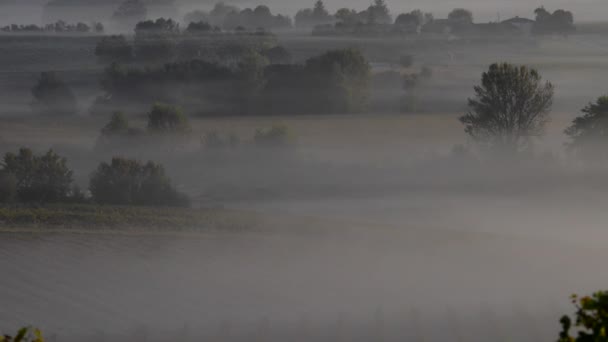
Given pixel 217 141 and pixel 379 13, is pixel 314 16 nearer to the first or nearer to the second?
pixel 379 13

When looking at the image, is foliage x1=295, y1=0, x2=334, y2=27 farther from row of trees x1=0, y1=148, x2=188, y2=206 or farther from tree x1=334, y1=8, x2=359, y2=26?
row of trees x1=0, y1=148, x2=188, y2=206

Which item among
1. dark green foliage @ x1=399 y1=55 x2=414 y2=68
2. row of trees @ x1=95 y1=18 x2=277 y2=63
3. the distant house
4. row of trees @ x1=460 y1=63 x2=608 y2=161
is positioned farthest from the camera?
row of trees @ x1=95 y1=18 x2=277 y2=63

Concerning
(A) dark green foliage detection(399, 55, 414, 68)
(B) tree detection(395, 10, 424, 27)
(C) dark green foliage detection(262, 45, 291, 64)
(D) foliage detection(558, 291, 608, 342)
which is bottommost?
(D) foliage detection(558, 291, 608, 342)

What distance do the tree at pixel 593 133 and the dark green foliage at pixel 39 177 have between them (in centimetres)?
1991

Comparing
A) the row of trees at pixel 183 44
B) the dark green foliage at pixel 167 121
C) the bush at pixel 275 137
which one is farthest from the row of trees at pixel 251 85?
the bush at pixel 275 137

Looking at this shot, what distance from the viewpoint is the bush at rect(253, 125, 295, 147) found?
39719mm

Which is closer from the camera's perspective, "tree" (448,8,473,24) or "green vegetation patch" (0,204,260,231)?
"green vegetation patch" (0,204,260,231)

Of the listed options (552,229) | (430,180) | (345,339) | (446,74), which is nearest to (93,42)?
(446,74)

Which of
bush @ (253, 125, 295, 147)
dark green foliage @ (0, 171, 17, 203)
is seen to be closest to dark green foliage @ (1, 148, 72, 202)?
dark green foliage @ (0, 171, 17, 203)

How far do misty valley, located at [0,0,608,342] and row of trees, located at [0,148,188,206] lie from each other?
80 millimetres

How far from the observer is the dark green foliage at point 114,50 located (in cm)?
6469

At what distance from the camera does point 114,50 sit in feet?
214

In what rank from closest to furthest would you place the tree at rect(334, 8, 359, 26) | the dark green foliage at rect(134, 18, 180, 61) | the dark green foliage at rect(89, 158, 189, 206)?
the dark green foliage at rect(89, 158, 189, 206) → the dark green foliage at rect(134, 18, 180, 61) → the tree at rect(334, 8, 359, 26)

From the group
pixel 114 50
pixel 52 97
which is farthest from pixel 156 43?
pixel 52 97
